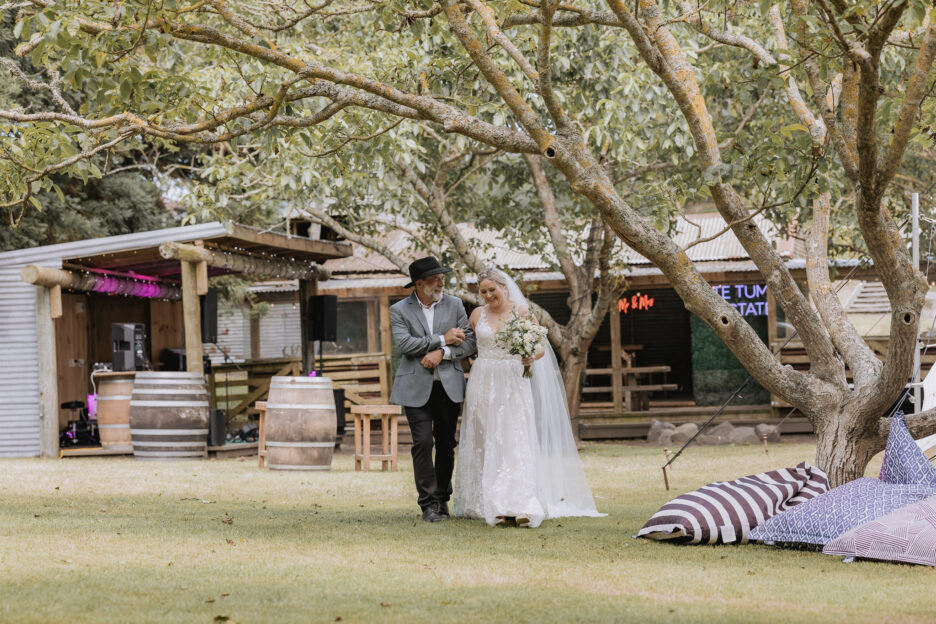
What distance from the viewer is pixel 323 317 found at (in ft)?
51.7

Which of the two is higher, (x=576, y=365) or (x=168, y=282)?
(x=168, y=282)

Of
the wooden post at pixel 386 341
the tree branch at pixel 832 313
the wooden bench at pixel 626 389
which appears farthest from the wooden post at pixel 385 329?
the tree branch at pixel 832 313

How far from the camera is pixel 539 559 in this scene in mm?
5488

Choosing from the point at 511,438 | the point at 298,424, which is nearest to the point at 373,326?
the point at 298,424

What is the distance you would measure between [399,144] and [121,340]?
606cm

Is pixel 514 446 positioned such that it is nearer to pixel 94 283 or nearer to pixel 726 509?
pixel 726 509

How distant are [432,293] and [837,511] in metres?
2.89

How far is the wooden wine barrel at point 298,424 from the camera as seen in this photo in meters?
11.3

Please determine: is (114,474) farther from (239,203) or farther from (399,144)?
(239,203)

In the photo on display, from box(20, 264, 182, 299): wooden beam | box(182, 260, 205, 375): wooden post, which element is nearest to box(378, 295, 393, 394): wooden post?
box(20, 264, 182, 299): wooden beam

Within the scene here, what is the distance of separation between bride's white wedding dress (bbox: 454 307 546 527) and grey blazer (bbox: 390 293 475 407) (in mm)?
130

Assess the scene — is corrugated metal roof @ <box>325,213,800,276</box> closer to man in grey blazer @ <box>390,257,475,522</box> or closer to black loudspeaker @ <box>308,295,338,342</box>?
black loudspeaker @ <box>308,295,338,342</box>

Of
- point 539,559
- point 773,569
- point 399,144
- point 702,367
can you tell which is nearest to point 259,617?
point 539,559

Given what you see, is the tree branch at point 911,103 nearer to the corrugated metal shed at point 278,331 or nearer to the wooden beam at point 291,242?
the wooden beam at point 291,242
